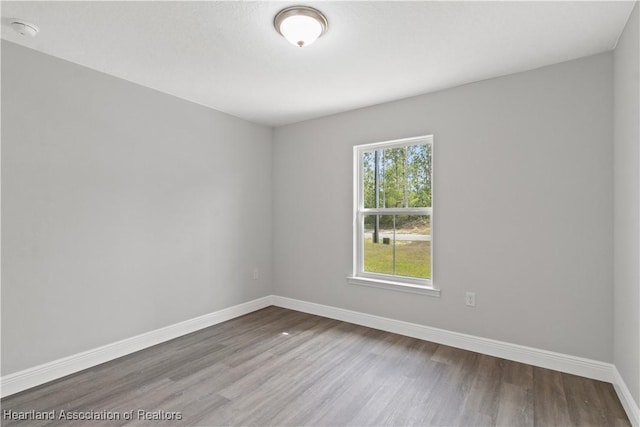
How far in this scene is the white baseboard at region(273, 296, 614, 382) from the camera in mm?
2414

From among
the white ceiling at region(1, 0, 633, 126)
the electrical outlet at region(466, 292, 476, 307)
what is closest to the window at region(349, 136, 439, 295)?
the electrical outlet at region(466, 292, 476, 307)

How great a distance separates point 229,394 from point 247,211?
2.30 m

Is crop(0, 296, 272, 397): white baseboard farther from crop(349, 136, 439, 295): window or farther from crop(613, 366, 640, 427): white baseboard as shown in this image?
crop(613, 366, 640, 427): white baseboard

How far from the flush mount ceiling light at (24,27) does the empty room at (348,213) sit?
11mm

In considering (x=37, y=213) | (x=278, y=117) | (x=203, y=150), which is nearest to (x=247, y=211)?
(x=203, y=150)

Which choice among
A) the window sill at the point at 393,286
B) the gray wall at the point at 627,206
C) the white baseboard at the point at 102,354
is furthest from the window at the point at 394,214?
the white baseboard at the point at 102,354

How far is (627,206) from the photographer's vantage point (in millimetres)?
2035

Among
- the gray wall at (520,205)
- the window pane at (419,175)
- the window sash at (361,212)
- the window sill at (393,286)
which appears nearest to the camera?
the gray wall at (520,205)

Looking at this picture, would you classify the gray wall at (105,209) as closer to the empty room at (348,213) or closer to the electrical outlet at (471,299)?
the empty room at (348,213)

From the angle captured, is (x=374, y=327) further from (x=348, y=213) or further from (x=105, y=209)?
(x=105, y=209)

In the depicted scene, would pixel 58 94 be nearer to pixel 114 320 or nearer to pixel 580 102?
pixel 114 320

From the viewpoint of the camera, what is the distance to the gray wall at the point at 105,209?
2.28 meters

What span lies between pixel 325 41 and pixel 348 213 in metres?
1.97

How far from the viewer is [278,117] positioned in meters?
3.99
